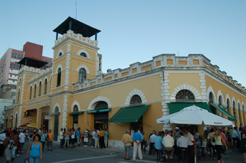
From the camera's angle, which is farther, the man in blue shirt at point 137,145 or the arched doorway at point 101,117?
the arched doorway at point 101,117

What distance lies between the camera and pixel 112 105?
17750 millimetres

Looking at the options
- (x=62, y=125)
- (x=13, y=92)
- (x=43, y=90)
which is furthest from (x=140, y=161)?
(x=13, y=92)

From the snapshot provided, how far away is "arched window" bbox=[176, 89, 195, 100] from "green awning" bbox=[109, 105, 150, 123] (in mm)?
2417

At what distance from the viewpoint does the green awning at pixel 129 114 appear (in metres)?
14.2

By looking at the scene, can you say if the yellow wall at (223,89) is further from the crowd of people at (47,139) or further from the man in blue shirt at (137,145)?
the crowd of people at (47,139)

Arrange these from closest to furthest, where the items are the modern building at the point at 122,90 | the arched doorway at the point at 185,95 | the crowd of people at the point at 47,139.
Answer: the crowd of people at the point at 47,139 → the arched doorway at the point at 185,95 → the modern building at the point at 122,90

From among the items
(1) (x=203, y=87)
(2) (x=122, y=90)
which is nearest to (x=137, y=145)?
(1) (x=203, y=87)

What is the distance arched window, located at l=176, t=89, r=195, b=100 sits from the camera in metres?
14.0

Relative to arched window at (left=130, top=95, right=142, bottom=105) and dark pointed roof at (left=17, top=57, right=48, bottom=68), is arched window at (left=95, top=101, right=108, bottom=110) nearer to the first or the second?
arched window at (left=130, top=95, right=142, bottom=105)

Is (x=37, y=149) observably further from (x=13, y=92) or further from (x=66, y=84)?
(x=13, y=92)

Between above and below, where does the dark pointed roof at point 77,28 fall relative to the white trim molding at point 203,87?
above

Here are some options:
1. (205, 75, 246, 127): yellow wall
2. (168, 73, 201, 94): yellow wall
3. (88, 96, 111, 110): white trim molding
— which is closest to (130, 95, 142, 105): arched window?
(88, 96, 111, 110): white trim molding

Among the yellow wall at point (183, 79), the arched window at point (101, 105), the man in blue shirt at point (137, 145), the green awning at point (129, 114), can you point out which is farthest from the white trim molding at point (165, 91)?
the arched window at point (101, 105)

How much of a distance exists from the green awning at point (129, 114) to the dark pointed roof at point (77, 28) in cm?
1368
